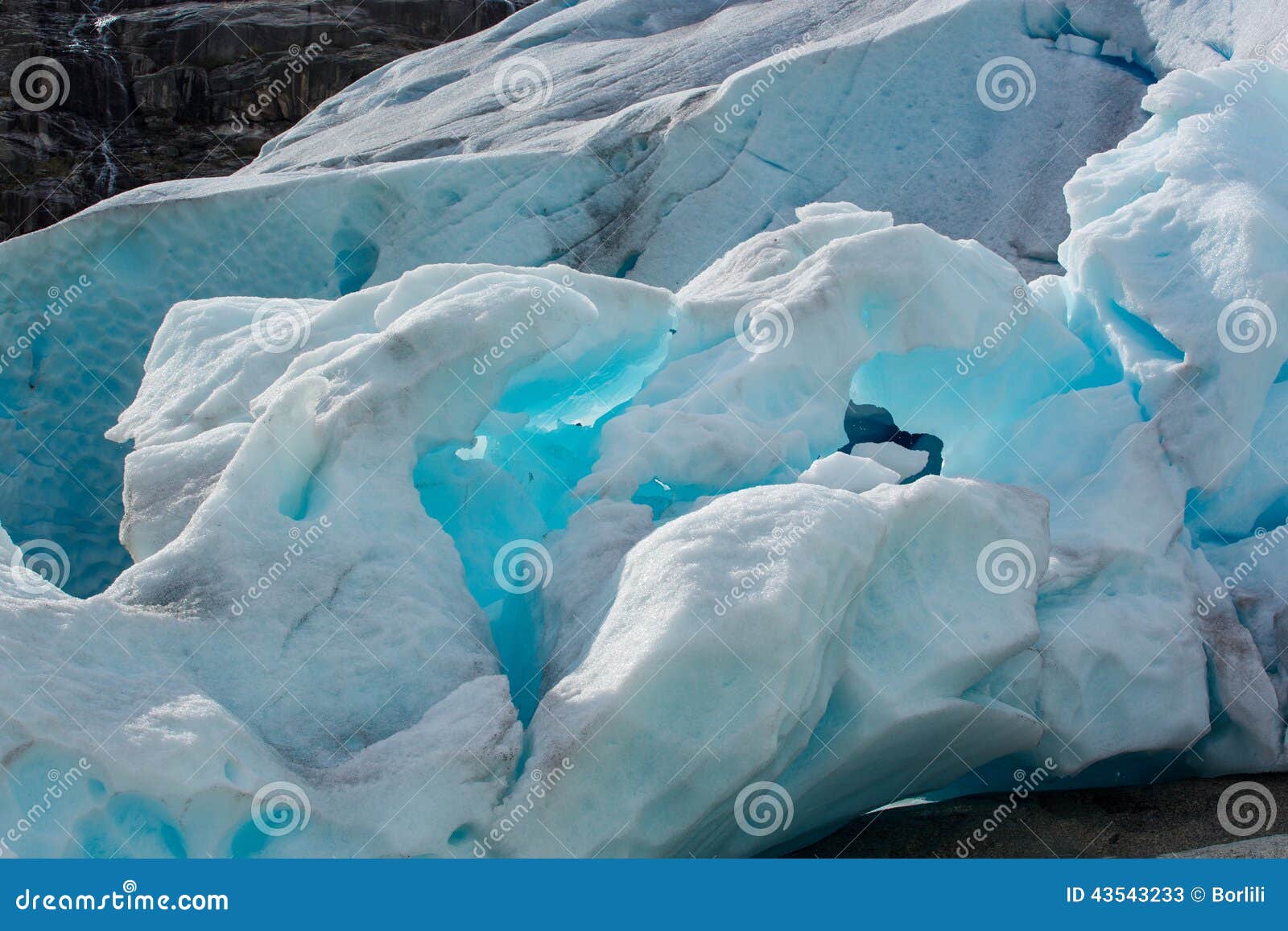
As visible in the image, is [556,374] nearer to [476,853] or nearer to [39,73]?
[476,853]

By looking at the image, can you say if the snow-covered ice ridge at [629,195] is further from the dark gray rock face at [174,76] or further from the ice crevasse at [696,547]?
the dark gray rock face at [174,76]

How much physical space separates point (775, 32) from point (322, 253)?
3664mm

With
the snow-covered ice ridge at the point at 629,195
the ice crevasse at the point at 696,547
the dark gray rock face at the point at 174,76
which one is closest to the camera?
the ice crevasse at the point at 696,547

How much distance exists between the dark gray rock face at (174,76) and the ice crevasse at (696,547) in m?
10.4

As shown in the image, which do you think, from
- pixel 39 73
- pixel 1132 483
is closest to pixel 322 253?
pixel 1132 483

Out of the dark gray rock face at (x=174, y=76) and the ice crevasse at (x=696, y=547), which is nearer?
the ice crevasse at (x=696, y=547)

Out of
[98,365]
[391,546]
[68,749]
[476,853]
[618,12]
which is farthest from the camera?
[618,12]

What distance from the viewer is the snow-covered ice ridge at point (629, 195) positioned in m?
7.36

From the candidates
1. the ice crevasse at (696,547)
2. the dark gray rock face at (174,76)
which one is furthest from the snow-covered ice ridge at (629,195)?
the dark gray rock face at (174,76)

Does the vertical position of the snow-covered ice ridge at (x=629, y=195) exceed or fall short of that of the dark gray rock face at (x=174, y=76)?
it falls short

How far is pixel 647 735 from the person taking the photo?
325cm

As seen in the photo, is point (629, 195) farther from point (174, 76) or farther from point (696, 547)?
point (174, 76)

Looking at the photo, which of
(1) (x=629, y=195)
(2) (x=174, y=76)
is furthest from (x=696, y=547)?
(2) (x=174, y=76)

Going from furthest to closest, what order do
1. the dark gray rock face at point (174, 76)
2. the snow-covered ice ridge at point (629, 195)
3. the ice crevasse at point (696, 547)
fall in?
1. the dark gray rock face at point (174, 76)
2. the snow-covered ice ridge at point (629, 195)
3. the ice crevasse at point (696, 547)
